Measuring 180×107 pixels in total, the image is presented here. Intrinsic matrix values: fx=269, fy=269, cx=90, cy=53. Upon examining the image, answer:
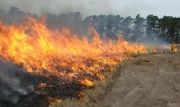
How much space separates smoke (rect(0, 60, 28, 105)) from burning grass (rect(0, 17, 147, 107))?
355 mm

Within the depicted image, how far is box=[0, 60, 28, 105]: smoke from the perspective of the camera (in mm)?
12179

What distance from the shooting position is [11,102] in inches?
464

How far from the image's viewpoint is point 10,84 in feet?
43.7

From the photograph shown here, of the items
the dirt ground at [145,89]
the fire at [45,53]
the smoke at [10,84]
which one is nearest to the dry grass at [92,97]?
the dirt ground at [145,89]

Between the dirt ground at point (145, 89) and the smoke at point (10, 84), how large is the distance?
400 cm

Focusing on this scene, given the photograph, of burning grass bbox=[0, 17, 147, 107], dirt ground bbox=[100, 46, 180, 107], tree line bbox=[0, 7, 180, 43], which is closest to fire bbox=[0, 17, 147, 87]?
burning grass bbox=[0, 17, 147, 107]

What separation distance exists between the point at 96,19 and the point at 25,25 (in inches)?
1805

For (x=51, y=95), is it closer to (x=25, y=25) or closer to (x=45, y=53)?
(x=45, y=53)

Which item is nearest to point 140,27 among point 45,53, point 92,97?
point 45,53

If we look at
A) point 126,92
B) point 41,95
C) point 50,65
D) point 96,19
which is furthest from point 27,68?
point 96,19

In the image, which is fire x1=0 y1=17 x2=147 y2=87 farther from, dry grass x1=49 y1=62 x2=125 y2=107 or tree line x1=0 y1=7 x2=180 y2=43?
tree line x1=0 y1=7 x2=180 y2=43

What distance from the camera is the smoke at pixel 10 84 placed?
12.2 metres

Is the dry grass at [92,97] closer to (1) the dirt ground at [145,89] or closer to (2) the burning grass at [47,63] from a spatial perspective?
(2) the burning grass at [47,63]

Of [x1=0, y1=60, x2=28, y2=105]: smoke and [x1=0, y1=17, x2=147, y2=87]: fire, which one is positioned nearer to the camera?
[x1=0, y1=60, x2=28, y2=105]: smoke
